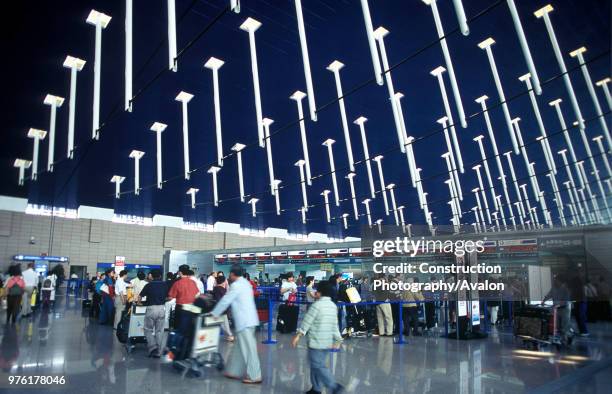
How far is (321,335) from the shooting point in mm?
4285

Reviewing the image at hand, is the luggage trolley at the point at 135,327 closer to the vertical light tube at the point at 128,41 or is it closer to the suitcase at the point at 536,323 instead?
the vertical light tube at the point at 128,41

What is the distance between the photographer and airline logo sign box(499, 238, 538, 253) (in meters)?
12.5

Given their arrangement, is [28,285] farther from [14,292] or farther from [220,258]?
[220,258]

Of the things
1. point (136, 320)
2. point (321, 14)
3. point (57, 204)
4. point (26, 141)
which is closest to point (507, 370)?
point (136, 320)

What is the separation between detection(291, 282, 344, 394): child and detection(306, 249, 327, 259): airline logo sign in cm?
1889

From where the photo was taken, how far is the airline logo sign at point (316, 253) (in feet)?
76.8

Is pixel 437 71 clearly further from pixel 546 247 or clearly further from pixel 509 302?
pixel 509 302

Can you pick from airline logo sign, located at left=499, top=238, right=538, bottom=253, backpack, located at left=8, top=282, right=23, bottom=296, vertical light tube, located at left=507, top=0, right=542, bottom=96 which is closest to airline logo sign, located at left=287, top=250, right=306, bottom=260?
airline logo sign, located at left=499, top=238, right=538, bottom=253

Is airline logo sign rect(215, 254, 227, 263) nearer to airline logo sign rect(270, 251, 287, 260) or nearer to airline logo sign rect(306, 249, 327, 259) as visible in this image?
airline logo sign rect(270, 251, 287, 260)

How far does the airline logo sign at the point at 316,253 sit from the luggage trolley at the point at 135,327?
1646 cm

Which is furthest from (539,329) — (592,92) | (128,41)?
(128,41)

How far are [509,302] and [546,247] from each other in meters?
3.01

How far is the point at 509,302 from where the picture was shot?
13727mm

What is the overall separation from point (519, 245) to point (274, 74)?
387 inches
